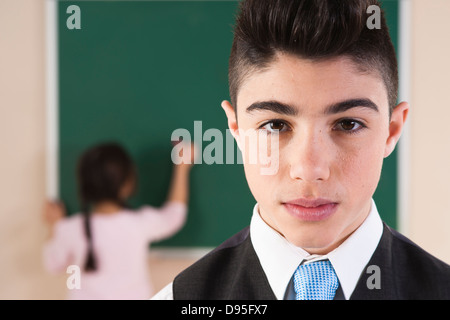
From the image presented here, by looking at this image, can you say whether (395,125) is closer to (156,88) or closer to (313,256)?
(313,256)

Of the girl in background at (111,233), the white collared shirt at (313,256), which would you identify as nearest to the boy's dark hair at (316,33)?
the white collared shirt at (313,256)

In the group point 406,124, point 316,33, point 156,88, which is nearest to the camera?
point 316,33

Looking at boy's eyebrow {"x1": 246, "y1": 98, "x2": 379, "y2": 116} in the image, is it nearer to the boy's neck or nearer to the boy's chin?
the boy's chin

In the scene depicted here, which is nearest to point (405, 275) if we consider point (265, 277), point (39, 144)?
point (265, 277)

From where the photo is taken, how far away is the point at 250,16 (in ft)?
1.14

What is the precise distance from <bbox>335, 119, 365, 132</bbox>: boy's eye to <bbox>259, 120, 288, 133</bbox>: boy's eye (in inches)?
1.5

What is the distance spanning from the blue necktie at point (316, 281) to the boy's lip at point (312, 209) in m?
0.06

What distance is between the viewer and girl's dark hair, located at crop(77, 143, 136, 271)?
2.31 ft

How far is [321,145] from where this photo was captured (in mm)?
340

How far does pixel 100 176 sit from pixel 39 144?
0.40 feet

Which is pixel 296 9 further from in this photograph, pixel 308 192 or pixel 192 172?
pixel 192 172

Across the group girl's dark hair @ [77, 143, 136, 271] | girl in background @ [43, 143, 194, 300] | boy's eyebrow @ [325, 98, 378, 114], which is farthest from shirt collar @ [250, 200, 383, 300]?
girl's dark hair @ [77, 143, 136, 271]
